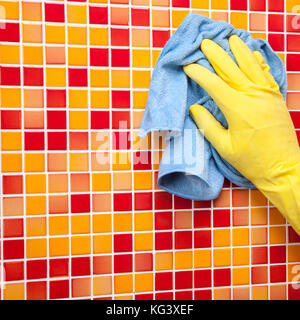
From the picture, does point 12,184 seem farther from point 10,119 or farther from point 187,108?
point 187,108

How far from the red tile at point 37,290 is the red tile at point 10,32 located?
545 mm

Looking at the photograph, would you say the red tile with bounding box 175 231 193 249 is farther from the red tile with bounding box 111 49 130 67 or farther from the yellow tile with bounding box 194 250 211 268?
the red tile with bounding box 111 49 130 67

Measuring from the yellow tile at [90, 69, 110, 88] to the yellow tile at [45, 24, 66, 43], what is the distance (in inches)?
3.8

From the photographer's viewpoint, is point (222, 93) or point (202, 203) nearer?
point (222, 93)

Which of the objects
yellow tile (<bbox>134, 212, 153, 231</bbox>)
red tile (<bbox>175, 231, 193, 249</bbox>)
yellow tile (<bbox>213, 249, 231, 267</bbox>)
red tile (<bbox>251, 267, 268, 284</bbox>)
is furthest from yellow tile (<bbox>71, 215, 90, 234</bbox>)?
red tile (<bbox>251, 267, 268, 284</bbox>)

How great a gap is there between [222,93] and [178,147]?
15 cm

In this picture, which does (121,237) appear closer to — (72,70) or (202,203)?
(202,203)

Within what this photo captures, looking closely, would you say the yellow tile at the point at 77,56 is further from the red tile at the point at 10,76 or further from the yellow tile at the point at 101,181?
the yellow tile at the point at 101,181

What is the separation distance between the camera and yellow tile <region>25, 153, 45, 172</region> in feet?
2.25

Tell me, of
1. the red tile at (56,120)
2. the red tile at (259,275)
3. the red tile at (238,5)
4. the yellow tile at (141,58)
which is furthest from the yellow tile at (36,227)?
the red tile at (238,5)

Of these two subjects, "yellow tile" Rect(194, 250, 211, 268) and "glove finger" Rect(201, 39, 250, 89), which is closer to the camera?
"glove finger" Rect(201, 39, 250, 89)

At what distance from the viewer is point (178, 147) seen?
67 cm
